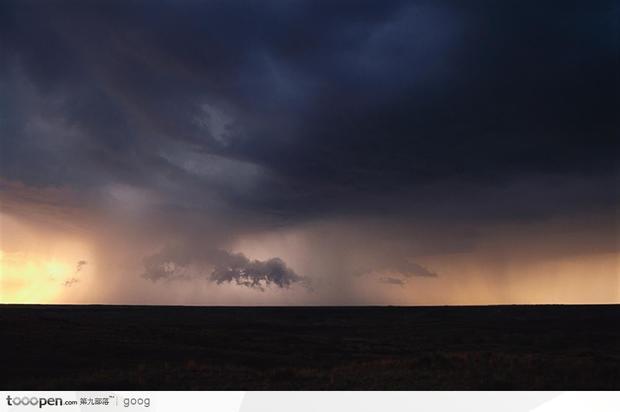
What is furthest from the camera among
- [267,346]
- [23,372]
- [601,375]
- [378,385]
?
[267,346]

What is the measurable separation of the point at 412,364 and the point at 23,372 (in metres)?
13.9

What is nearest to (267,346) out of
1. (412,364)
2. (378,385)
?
(412,364)
